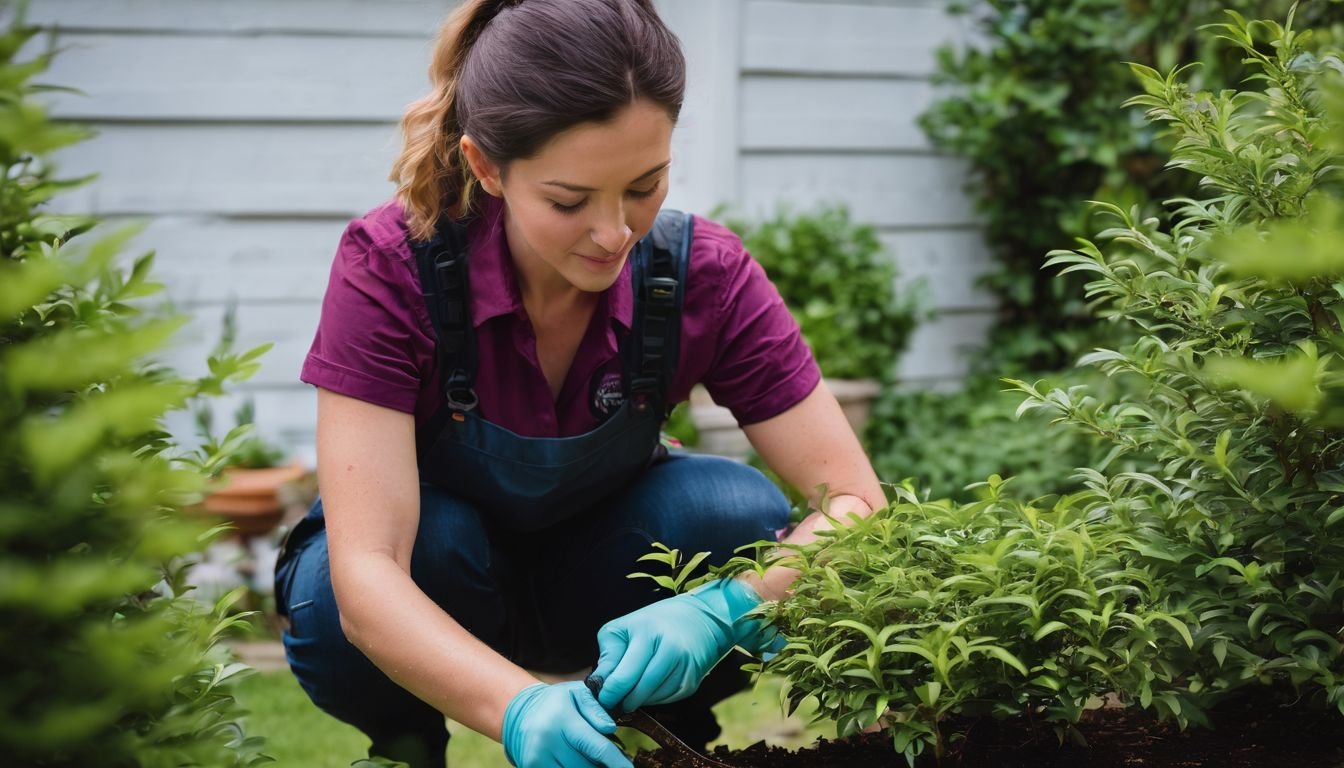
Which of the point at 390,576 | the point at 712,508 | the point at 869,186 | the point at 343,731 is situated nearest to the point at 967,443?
the point at 869,186

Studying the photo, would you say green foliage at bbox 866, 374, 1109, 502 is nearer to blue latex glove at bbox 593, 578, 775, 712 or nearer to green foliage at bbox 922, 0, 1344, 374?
green foliage at bbox 922, 0, 1344, 374

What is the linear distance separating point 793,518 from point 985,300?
2397 millimetres

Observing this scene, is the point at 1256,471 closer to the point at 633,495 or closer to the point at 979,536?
the point at 979,536

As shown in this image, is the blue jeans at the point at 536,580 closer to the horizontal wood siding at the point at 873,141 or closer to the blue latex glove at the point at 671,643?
the blue latex glove at the point at 671,643

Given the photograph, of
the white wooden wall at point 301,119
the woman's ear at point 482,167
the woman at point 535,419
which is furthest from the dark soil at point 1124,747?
the white wooden wall at point 301,119

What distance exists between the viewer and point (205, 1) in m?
3.56

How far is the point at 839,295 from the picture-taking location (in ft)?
12.6

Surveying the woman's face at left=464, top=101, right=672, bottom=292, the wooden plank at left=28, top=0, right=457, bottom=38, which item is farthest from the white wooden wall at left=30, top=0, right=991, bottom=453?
the woman's face at left=464, top=101, right=672, bottom=292

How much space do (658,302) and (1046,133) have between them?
249cm

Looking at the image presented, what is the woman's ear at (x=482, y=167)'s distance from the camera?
69.0 inches

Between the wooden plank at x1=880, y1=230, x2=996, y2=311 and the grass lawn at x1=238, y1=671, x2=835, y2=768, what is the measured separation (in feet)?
5.77

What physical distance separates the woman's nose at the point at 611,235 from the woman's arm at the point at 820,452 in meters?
0.43

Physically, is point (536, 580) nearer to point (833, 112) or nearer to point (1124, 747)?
point (1124, 747)

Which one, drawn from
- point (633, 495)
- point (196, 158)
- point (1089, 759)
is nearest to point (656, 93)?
point (633, 495)
